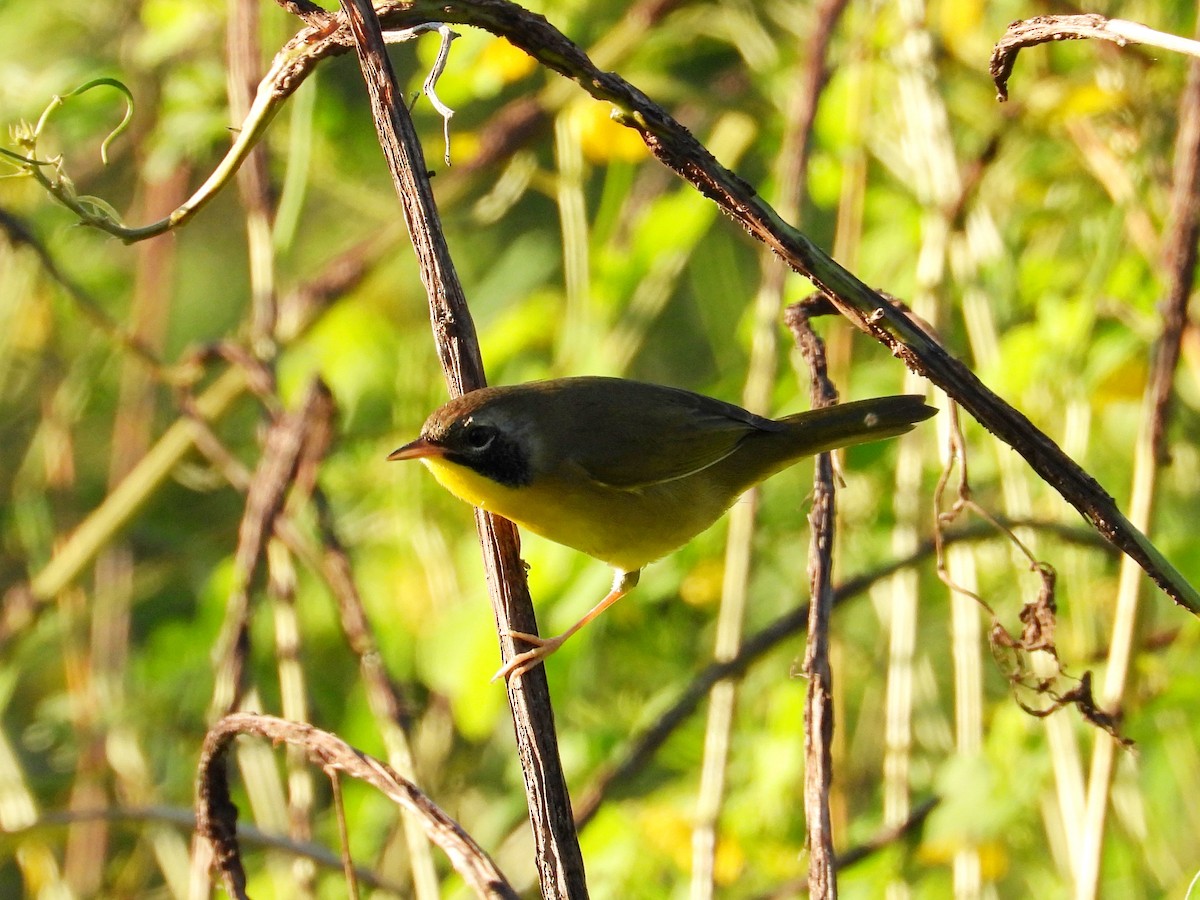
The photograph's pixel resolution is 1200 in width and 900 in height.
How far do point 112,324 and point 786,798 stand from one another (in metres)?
1.78

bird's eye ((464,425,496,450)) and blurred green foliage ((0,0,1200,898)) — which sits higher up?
blurred green foliage ((0,0,1200,898))

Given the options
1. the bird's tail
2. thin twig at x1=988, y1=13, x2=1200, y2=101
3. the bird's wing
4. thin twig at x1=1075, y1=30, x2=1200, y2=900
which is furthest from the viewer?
the bird's wing

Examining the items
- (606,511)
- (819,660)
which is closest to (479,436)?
(606,511)

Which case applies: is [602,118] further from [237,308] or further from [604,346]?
[237,308]

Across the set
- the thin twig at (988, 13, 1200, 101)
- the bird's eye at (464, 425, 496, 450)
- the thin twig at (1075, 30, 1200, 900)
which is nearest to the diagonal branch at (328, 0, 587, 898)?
the thin twig at (988, 13, 1200, 101)

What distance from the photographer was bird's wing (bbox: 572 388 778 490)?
258 cm

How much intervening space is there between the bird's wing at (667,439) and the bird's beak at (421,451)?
47 centimetres

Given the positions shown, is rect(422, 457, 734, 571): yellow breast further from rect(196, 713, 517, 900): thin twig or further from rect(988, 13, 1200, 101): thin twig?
rect(988, 13, 1200, 101): thin twig

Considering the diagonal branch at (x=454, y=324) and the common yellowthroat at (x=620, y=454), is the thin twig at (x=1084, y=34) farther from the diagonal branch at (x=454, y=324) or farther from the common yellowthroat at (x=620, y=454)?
the common yellowthroat at (x=620, y=454)

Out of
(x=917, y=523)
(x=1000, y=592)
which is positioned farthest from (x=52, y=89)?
(x=1000, y=592)

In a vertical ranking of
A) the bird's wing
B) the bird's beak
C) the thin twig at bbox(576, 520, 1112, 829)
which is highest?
the bird's wing

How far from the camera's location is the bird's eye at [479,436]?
85.9 inches

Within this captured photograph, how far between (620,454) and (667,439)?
4.1 inches

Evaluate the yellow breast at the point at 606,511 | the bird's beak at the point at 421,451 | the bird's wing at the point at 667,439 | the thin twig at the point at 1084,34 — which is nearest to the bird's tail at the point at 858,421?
the bird's wing at the point at 667,439
